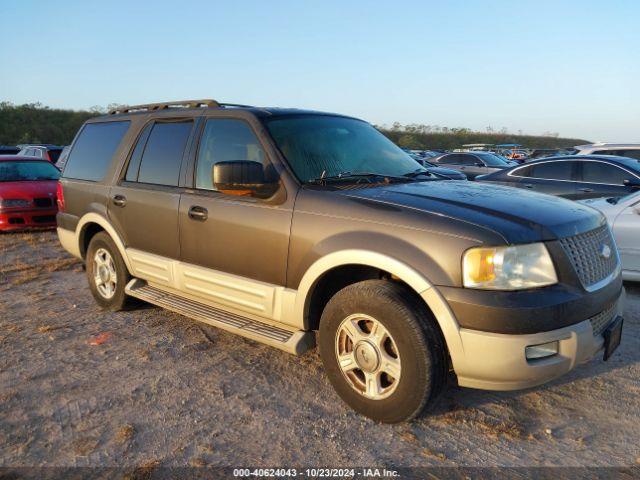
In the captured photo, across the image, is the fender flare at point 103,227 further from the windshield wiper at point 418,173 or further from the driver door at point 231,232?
the windshield wiper at point 418,173

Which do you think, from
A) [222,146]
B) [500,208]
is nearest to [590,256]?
[500,208]

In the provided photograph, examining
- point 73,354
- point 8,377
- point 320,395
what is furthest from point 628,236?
point 8,377

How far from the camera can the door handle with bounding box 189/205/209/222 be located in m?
3.92

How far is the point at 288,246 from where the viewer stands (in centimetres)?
340

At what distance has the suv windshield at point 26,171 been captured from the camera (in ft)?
33.6

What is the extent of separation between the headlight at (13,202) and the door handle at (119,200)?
19.6 ft

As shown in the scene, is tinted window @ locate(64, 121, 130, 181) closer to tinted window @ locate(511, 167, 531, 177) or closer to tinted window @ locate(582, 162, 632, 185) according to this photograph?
tinted window @ locate(511, 167, 531, 177)

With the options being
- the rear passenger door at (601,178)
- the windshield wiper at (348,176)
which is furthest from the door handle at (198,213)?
the rear passenger door at (601,178)

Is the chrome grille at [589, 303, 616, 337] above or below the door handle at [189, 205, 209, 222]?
below

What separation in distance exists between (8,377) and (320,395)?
2206 millimetres

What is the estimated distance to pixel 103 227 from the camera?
5.00 m

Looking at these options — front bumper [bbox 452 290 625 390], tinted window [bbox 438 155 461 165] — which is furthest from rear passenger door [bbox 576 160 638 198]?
tinted window [bbox 438 155 461 165]

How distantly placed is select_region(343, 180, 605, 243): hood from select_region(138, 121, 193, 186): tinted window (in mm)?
1690

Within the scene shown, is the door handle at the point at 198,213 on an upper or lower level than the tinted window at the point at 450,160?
upper
